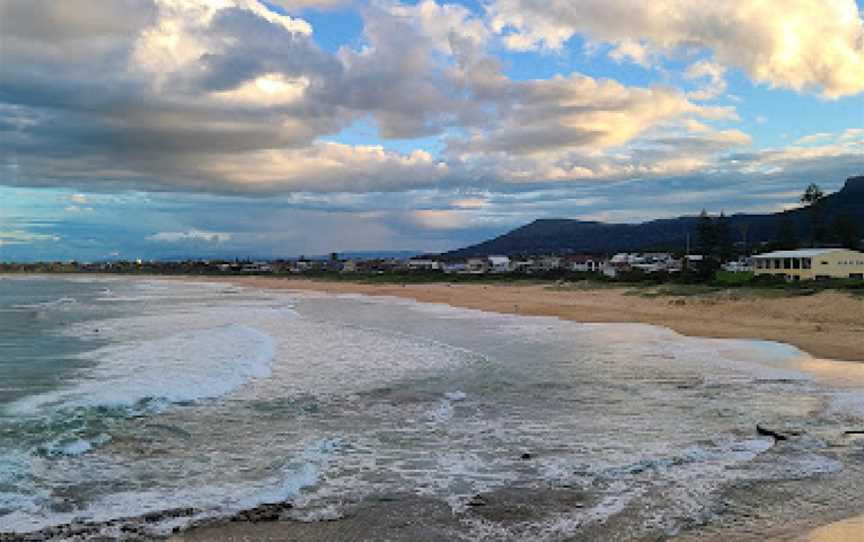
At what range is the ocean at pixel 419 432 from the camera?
21.8 feet

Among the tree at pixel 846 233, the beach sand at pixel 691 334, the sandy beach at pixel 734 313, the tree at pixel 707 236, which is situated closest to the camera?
the beach sand at pixel 691 334

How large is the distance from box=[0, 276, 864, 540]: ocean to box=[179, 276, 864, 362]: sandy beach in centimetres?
178

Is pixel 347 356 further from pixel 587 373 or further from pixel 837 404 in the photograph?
pixel 837 404

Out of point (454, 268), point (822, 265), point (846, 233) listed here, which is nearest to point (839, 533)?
point (822, 265)

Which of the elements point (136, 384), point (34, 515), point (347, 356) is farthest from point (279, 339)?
point (34, 515)

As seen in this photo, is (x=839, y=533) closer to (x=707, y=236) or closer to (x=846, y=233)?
(x=707, y=236)

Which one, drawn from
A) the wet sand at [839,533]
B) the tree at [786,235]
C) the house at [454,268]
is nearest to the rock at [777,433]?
the wet sand at [839,533]

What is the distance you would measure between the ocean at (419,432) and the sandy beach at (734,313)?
1.78 meters

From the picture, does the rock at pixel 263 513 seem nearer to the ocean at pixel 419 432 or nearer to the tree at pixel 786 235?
the ocean at pixel 419 432

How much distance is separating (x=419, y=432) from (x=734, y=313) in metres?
23.5

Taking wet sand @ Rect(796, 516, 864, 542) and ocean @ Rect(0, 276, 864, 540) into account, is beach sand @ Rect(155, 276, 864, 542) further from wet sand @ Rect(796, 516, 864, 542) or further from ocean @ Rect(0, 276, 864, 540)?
ocean @ Rect(0, 276, 864, 540)

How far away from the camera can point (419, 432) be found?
9.80m

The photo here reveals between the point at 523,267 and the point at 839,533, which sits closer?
the point at 839,533

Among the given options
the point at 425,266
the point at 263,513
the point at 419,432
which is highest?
the point at 425,266
